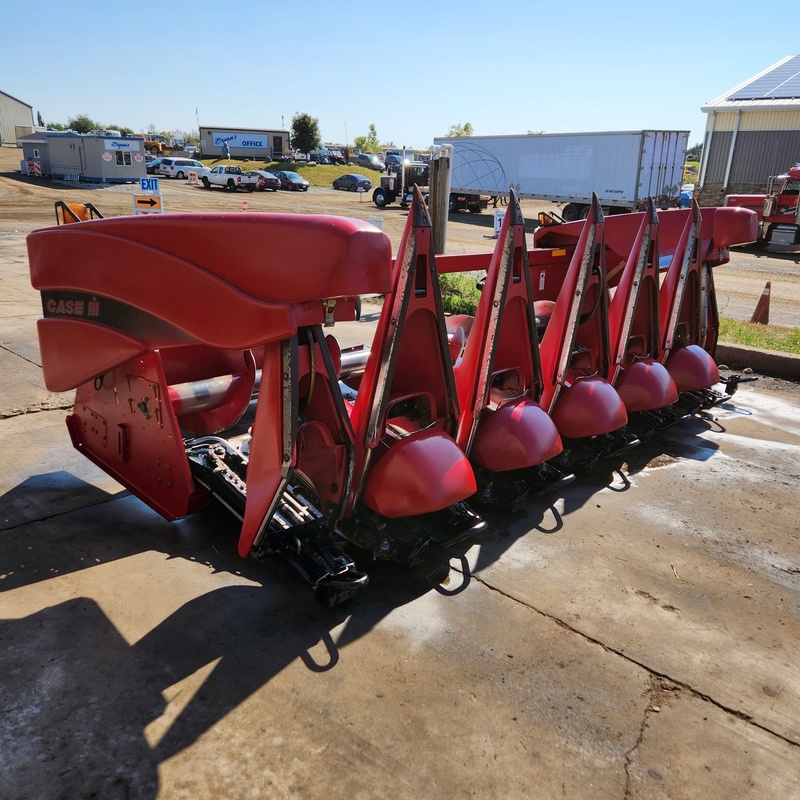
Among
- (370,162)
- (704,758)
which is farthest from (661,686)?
(370,162)

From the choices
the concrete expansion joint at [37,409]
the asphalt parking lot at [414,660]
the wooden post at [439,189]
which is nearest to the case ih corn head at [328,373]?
the asphalt parking lot at [414,660]

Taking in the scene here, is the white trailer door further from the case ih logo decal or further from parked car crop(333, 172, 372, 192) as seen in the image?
the case ih logo decal

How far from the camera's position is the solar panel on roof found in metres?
30.7

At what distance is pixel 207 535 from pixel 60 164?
40.9 m

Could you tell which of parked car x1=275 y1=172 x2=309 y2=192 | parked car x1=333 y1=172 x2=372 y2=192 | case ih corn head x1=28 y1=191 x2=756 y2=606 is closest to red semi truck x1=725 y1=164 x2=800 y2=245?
case ih corn head x1=28 y1=191 x2=756 y2=606

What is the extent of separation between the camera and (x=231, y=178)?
37312 millimetres

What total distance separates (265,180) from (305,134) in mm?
29189

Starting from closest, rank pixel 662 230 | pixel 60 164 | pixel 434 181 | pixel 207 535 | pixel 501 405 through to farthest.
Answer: pixel 207 535 < pixel 501 405 < pixel 662 230 < pixel 434 181 < pixel 60 164

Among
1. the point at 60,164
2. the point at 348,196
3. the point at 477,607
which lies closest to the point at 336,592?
the point at 477,607

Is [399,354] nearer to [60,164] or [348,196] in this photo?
[348,196]

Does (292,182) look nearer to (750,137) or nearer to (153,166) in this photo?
(153,166)

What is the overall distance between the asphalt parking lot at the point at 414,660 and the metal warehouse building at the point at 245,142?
189 ft

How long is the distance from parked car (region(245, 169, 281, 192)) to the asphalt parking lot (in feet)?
119

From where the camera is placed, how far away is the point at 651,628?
10.0 feet
